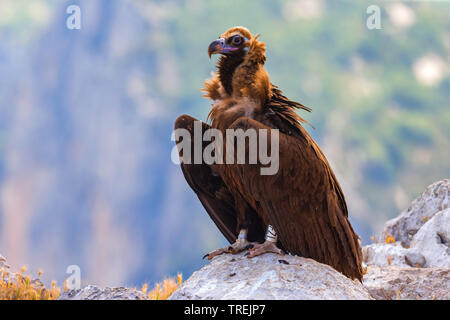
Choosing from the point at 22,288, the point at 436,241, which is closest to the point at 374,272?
the point at 436,241

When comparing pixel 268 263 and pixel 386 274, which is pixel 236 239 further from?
pixel 386 274

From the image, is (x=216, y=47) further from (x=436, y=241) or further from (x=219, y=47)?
(x=436, y=241)

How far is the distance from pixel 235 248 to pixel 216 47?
7.17 feet

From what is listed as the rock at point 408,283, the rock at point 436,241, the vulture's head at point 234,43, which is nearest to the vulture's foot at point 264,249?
the rock at point 408,283

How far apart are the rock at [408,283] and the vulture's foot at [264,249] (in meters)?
1.72

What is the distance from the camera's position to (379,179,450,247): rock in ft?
27.3

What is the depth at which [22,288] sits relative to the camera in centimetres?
499

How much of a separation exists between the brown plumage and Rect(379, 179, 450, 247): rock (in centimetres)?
351

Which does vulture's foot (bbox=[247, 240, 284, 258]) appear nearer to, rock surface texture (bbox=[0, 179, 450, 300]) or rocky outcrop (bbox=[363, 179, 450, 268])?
rock surface texture (bbox=[0, 179, 450, 300])

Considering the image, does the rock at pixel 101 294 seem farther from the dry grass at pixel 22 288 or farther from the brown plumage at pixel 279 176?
the brown plumage at pixel 279 176

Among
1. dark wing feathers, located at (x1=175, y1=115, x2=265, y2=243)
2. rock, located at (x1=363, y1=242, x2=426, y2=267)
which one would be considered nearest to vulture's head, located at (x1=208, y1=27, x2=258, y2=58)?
dark wing feathers, located at (x1=175, y1=115, x2=265, y2=243)

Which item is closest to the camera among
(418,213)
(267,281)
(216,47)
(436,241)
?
(267,281)
